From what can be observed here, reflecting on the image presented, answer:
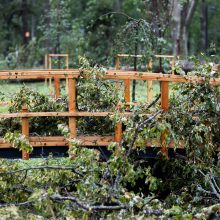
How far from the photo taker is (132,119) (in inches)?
344

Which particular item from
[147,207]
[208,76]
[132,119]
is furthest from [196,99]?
[147,207]

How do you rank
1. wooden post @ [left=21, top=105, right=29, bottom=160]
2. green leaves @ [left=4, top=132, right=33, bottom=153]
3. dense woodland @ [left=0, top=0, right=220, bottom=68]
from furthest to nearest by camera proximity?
dense woodland @ [left=0, top=0, right=220, bottom=68] < wooden post @ [left=21, top=105, right=29, bottom=160] < green leaves @ [left=4, top=132, right=33, bottom=153]

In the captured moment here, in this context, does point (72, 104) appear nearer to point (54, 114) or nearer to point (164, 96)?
point (54, 114)

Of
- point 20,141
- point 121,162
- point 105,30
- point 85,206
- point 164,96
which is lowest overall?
point 85,206

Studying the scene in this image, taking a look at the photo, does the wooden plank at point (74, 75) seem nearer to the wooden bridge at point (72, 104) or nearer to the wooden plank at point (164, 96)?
the wooden bridge at point (72, 104)

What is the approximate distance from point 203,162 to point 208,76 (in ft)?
3.85

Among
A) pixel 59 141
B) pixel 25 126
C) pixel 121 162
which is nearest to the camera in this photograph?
pixel 121 162

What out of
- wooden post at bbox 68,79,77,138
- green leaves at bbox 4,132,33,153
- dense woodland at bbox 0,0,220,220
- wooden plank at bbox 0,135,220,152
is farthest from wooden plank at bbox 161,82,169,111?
green leaves at bbox 4,132,33,153

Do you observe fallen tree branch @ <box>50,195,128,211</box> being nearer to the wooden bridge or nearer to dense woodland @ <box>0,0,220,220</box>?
dense woodland @ <box>0,0,220,220</box>

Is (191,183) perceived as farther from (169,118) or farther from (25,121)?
(25,121)

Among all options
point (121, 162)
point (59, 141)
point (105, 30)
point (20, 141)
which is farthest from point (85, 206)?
point (105, 30)

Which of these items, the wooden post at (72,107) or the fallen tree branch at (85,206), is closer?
the fallen tree branch at (85,206)

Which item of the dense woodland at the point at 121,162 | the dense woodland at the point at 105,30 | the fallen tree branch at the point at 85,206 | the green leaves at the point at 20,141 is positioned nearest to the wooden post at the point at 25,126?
the dense woodland at the point at 121,162

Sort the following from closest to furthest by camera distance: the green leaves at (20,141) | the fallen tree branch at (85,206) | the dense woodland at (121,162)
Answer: the fallen tree branch at (85,206) < the dense woodland at (121,162) < the green leaves at (20,141)
